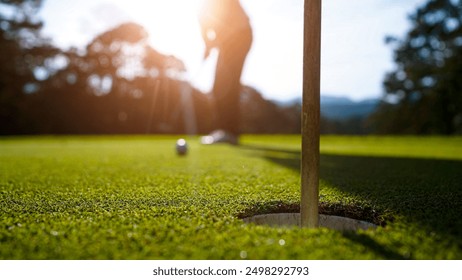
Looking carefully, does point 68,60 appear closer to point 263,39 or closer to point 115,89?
point 115,89

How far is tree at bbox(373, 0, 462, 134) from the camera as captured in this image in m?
27.0

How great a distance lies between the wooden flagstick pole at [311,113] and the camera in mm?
1617

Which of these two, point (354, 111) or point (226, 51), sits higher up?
point (226, 51)

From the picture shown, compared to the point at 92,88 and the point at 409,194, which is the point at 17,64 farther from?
the point at 409,194

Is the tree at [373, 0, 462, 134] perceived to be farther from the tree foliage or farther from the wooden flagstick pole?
the wooden flagstick pole

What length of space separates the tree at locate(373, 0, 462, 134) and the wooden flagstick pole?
94.1ft

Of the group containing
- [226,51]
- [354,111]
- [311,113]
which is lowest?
[311,113]

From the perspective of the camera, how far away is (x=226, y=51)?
10.3 meters

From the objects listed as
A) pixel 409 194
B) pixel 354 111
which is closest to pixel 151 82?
pixel 354 111

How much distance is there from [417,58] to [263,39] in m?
23.2

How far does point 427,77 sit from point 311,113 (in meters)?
31.1

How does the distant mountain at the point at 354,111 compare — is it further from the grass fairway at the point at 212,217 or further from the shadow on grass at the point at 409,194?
the grass fairway at the point at 212,217

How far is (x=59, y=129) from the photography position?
82.6 feet

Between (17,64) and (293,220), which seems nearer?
(293,220)
